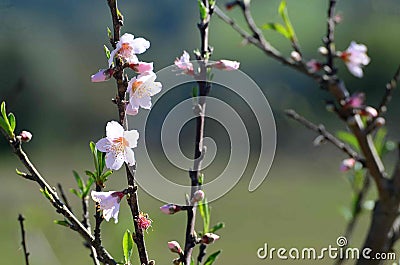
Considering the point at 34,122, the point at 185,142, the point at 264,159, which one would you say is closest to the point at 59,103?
the point at 34,122

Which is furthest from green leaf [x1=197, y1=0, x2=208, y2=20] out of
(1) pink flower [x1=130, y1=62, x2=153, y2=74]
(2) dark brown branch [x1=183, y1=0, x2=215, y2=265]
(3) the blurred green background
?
(3) the blurred green background

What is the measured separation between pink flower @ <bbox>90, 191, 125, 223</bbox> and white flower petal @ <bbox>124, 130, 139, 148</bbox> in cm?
4

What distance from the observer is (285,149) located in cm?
488

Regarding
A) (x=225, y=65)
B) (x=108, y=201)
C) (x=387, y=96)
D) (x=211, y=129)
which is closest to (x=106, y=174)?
(x=108, y=201)

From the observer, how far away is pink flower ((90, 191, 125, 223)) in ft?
1.35

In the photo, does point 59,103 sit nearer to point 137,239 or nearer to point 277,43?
point 277,43

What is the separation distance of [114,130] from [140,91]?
0.03 meters

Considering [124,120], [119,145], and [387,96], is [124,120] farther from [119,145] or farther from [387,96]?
[387,96]

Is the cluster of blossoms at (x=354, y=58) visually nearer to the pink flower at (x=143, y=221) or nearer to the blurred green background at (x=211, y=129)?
the pink flower at (x=143, y=221)

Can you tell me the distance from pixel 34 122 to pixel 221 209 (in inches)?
67.2

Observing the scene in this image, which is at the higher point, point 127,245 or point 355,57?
point 355,57

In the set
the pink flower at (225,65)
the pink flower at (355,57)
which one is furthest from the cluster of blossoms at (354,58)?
the pink flower at (225,65)

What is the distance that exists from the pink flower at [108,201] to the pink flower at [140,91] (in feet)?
0.19

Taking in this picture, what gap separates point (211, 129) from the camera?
443 cm
